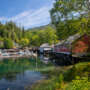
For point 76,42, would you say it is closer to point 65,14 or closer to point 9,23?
point 65,14

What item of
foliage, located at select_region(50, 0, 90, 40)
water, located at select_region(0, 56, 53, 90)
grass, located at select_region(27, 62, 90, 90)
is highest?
foliage, located at select_region(50, 0, 90, 40)

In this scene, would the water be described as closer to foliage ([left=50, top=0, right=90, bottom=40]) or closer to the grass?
the grass

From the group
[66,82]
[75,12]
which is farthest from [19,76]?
[75,12]

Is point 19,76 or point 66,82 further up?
point 66,82

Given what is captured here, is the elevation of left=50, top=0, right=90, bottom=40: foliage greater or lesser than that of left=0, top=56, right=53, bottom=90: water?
greater

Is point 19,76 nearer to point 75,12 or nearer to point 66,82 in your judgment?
point 66,82

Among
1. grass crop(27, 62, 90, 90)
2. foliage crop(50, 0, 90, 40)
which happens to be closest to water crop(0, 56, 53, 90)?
grass crop(27, 62, 90, 90)

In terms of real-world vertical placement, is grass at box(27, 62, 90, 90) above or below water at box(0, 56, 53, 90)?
above

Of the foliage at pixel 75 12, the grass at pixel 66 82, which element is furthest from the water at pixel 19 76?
the foliage at pixel 75 12

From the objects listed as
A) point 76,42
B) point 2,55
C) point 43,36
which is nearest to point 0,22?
point 43,36

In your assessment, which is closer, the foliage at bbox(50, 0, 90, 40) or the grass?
the grass

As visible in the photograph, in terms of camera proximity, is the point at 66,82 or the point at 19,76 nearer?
the point at 66,82

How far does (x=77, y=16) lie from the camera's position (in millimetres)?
15586

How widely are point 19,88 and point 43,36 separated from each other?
67177 millimetres
